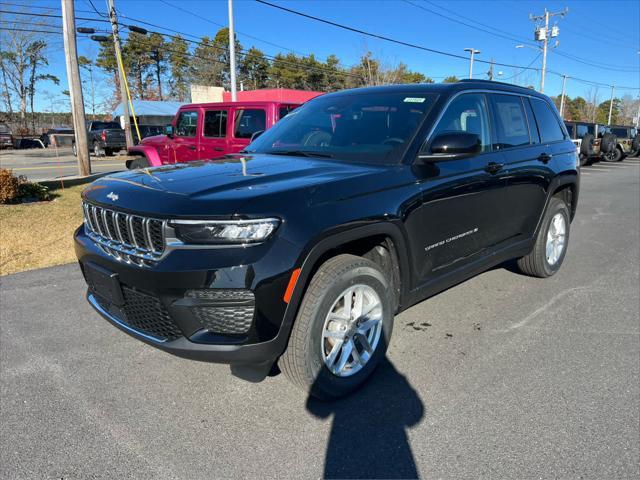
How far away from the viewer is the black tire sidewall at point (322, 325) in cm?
254

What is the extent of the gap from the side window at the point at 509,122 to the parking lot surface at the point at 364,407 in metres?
1.52

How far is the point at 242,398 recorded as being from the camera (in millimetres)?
2852

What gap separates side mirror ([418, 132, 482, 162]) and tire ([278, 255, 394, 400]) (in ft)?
2.85

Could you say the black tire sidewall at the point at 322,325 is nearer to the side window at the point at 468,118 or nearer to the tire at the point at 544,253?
the side window at the point at 468,118

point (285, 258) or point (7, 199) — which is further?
point (7, 199)

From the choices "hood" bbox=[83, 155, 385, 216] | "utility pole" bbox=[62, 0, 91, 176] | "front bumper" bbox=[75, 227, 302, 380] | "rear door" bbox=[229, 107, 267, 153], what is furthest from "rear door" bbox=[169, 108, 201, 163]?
"front bumper" bbox=[75, 227, 302, 380]

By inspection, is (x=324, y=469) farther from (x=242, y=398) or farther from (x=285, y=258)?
(x=285, y=258)

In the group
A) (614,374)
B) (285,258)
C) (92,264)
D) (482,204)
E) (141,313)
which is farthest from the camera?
(482,204)

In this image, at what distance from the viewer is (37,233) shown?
688 cm

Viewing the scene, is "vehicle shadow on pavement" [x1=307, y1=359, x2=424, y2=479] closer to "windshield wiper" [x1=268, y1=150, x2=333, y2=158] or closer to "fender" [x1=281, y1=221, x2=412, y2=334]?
"fender" [x1=281, y1=221, x2=412, y2=334]

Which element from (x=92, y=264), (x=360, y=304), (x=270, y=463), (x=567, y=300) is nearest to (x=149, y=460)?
(x=270, y=463)

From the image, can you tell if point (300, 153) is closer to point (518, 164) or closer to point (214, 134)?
point (518, 164)

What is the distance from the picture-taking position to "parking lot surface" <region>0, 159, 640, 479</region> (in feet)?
7.57

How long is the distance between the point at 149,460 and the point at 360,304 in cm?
141
